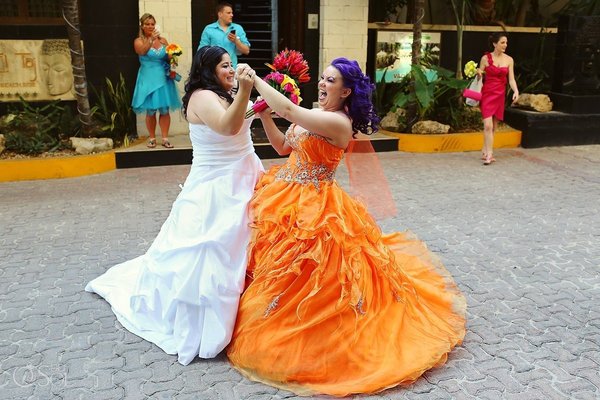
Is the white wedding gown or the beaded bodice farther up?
the beaded bodice

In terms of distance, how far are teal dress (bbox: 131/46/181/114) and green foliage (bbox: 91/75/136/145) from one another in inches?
17.9

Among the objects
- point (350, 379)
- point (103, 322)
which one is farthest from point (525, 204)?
point (103, 322)

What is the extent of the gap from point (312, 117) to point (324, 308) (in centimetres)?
104

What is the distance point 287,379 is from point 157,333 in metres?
0.97

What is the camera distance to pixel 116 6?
9.06 metres

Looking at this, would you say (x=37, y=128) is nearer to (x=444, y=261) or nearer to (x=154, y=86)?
(x=154, y=86)

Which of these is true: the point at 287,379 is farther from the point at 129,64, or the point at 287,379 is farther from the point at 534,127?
the point at 534,127

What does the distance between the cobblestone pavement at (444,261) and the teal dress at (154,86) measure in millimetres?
956

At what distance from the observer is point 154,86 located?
8.40 metres

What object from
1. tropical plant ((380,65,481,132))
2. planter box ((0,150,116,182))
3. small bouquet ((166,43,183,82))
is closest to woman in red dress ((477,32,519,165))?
tropical plant ((380,65,481,132))

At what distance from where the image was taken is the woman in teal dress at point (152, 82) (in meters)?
8.34

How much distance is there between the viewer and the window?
8.70 m

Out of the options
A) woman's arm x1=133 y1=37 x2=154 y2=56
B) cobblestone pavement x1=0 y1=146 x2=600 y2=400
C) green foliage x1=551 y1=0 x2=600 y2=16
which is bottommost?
cobblestone pavement x1=0 y1=146 x2=600 y2=400

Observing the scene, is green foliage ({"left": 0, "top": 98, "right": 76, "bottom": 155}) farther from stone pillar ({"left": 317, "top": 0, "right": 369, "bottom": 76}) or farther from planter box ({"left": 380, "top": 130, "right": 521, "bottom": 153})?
planter box ({"left": 380, "top": 130, "right": 521, "bottom": 153})
